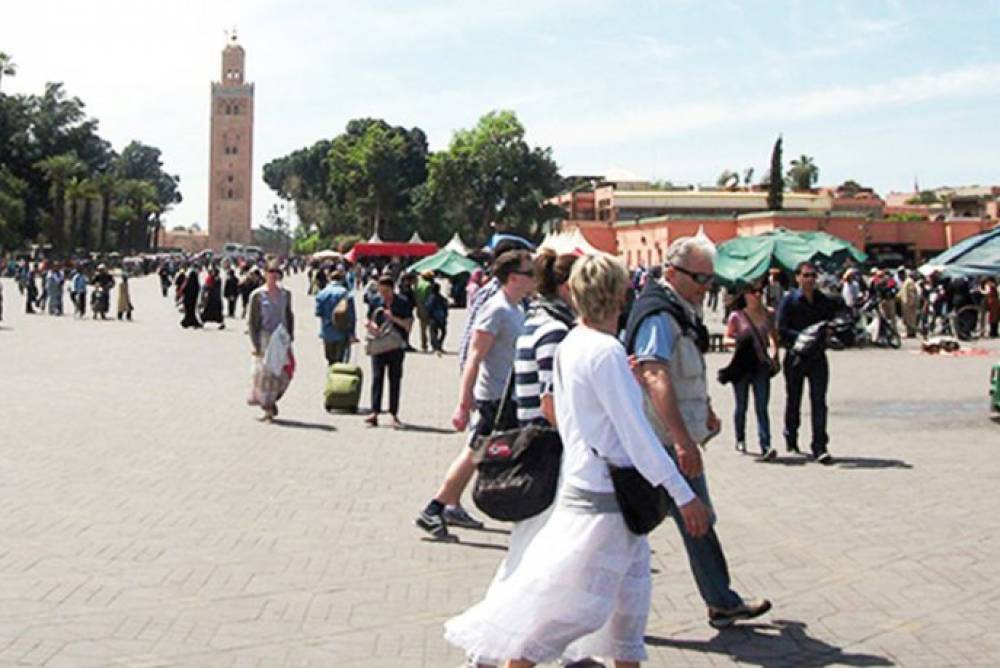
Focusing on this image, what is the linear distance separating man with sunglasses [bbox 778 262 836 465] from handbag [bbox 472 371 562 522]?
22.9 feet

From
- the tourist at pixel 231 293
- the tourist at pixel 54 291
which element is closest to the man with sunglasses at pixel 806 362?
the tourist at pixel 231 293

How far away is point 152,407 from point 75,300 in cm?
2546

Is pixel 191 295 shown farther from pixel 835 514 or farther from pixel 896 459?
pixel 835 514

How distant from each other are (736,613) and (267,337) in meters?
8.91

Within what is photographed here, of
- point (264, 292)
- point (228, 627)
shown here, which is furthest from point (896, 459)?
point (228, 627)

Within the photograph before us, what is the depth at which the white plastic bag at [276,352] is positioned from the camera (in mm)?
14258

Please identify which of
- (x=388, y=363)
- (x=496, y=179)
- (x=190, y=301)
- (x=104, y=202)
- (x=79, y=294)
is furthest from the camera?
(x=104, y=202)

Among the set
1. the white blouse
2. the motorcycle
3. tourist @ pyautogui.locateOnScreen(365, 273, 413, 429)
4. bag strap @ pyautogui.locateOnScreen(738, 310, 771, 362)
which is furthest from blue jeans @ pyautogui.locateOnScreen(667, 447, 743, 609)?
Answer: the motorcycle

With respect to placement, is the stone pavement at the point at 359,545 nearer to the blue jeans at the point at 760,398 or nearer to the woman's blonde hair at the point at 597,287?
the blue jeans at the point at 760,398

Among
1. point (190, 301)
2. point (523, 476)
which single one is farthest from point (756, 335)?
point (190, 301)

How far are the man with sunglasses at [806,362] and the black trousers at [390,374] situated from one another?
374 centimetres

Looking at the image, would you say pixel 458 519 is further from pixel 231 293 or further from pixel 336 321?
pixel 231 293

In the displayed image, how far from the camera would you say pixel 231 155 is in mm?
183500

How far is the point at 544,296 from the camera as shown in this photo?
6598 mm
